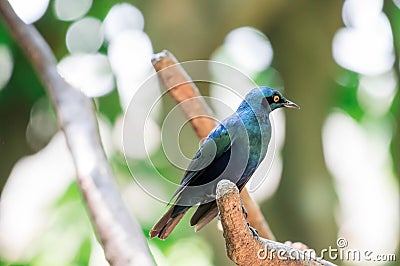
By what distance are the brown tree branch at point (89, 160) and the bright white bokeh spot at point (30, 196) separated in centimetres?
62

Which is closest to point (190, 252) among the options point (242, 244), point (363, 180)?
point (363, 180)

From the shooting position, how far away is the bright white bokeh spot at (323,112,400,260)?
8.43 ft

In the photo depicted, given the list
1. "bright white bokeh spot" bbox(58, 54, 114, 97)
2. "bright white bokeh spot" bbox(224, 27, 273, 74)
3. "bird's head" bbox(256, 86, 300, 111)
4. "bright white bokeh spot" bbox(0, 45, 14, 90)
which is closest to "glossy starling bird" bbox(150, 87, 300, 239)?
"bird's head" bbox(256, 86, 300, 111)

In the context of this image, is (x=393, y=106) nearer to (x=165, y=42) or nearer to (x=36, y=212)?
Answer: (x=165, y=42)

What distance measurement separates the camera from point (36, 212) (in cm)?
260

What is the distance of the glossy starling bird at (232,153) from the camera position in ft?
3.76

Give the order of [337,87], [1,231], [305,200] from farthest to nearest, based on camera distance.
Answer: [337,87] → [305,200] → [1,231]

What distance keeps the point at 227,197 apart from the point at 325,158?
5.76ft

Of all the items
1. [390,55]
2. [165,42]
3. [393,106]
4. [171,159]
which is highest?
[171,159]

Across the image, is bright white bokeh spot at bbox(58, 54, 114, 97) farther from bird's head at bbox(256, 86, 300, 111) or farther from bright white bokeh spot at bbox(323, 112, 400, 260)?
bird's head at bbox(256, 86, 300, 111)

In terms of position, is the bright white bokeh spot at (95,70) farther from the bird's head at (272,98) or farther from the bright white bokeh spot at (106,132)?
the bird's head at (272,98)

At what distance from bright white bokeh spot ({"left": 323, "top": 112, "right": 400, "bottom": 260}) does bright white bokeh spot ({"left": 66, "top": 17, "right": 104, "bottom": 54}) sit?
118cm

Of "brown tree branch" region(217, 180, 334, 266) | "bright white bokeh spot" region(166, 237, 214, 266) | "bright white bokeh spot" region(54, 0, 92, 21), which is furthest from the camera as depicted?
"bright white bokeh spot" region(54, 0, 92, 21)

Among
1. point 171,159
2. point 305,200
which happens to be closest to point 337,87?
point 305,200
